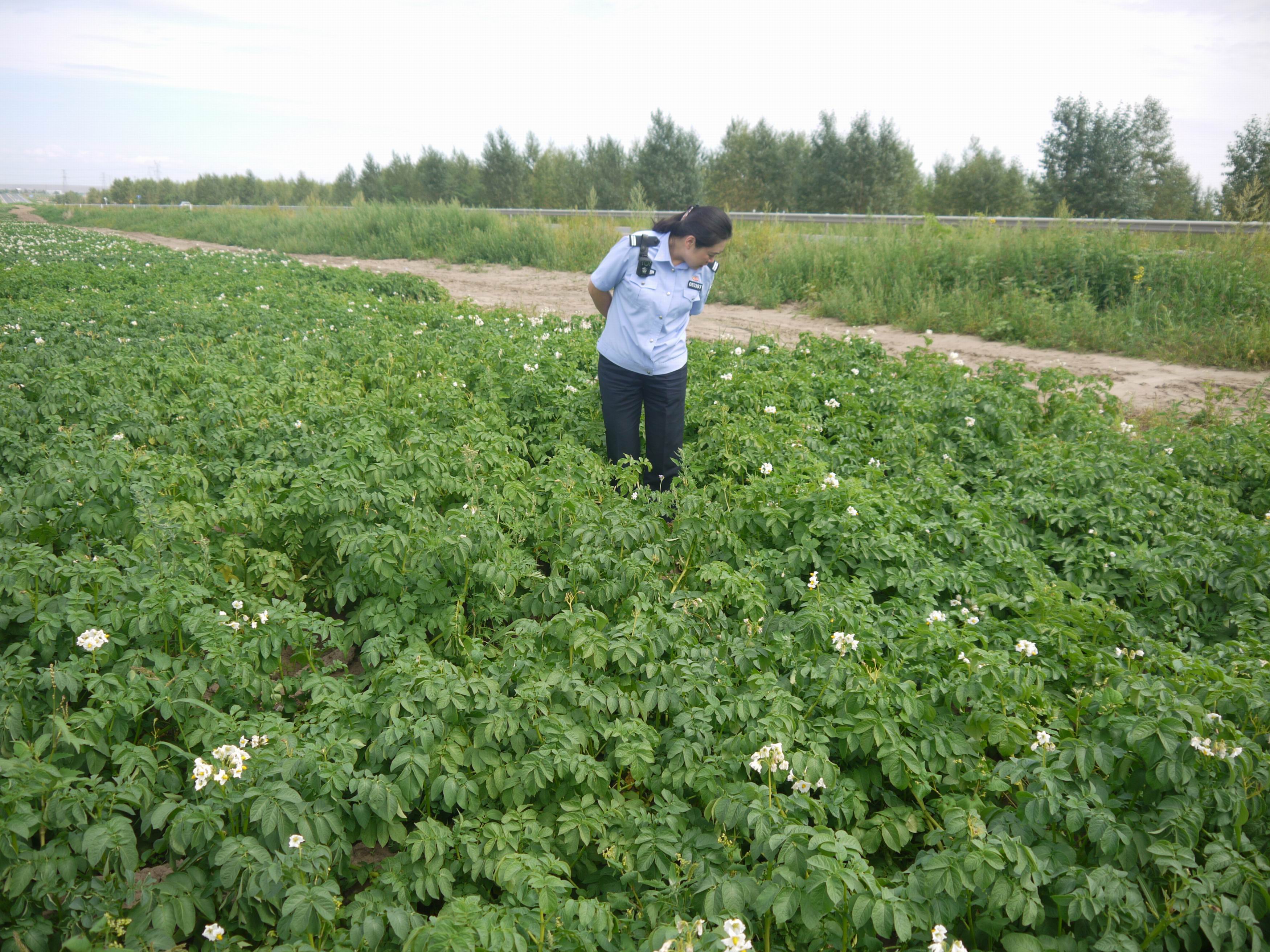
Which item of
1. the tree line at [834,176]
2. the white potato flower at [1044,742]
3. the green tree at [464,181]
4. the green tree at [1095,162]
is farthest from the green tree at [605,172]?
the white potato flower at [1044,742]

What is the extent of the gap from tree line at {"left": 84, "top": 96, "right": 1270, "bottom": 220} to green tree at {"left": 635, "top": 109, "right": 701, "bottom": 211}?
54 millimetres

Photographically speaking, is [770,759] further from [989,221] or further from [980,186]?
[980,186]

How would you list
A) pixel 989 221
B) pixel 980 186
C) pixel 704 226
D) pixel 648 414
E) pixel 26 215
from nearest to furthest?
pixel 704 226
pixel 648 414
pixel 989 221
pixel 980 186
pixel 26 215

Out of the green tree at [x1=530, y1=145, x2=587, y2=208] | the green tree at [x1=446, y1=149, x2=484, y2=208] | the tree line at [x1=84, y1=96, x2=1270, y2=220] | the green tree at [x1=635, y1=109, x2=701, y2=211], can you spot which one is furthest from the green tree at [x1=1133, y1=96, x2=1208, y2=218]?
the green tree at [x1=446, y1=149, x2=484, y2=208]

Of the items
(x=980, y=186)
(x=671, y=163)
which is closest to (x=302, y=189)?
(x=671, y=163)

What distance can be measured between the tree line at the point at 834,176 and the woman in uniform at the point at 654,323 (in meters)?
13.8

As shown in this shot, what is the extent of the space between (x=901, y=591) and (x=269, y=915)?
9.88ft

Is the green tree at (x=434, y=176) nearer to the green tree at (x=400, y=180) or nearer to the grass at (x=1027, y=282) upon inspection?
the green tree at (x=400, y=180)

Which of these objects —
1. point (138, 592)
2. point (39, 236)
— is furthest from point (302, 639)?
point (39, 236)

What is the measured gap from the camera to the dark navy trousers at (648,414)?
207 inches

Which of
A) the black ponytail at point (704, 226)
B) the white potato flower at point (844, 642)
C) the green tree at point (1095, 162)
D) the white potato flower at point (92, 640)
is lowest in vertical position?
the white potato flower at point (844, 642)

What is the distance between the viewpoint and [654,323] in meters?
5.05

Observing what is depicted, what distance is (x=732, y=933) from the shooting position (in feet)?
6.59

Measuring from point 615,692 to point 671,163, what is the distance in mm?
36007
